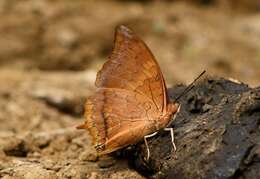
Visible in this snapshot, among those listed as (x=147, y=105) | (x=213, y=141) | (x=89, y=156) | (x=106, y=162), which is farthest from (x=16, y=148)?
(x=213, y=141)

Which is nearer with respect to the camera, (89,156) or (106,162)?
(106,162)

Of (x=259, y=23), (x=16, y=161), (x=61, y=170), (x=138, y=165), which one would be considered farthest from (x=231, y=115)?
(x=259, y=23)

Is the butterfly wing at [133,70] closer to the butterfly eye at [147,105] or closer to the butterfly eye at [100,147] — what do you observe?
the butterfly eye at [147,105]

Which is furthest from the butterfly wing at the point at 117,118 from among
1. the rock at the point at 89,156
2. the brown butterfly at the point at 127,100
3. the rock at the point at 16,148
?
the rock at the point at 16,148

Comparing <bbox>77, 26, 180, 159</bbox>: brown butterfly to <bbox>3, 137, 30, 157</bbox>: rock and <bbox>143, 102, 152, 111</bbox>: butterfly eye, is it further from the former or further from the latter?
<bbox>3, 137, 30, 157</bbox>: rock

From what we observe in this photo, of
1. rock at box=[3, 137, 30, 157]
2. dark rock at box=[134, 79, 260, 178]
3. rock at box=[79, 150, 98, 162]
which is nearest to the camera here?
dark rock at box=[134, 79, 260, 178]

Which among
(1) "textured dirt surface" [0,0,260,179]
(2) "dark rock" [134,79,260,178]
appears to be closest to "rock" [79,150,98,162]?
(1) "textured dirt surface" [0,0,260,179]

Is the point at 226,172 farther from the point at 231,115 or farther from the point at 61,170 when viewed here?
the point at 61,170

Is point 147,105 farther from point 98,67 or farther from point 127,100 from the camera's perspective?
point 98,67

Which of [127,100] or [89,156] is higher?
[127,100]
